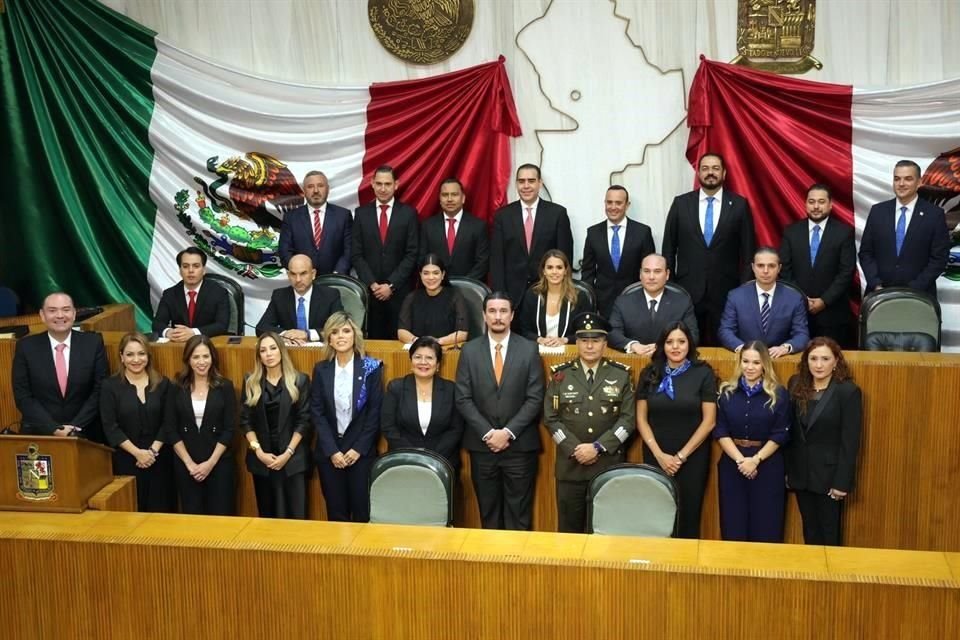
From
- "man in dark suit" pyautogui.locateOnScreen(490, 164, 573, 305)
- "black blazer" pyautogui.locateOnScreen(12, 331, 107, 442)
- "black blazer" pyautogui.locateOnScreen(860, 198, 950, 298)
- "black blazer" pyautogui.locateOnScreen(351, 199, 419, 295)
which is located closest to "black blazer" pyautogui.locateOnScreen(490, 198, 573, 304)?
"man in dark suit" pyautogui.locateOnScreen(490, 164, 573, 305)

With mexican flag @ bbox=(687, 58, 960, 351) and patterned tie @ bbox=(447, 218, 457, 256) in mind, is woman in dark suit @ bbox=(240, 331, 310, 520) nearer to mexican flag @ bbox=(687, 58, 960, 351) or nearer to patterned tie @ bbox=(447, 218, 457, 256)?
patterned tie @ bbox=(447, 218, 457, 256)

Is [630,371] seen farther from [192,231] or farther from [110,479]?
[192,231]

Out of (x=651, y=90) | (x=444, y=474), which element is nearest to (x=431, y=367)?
(x=444, y=474)

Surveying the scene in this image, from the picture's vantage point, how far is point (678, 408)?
528cm

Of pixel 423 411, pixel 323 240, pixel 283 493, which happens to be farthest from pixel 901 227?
pixel 283 493

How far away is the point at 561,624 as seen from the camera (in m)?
3.87

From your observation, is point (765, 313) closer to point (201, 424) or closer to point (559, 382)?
point (559, 382)

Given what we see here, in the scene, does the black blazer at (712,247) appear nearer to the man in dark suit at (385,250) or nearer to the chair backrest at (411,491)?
the man in dark suit at (385,250)

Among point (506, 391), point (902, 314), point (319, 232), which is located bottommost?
point (506, 391)

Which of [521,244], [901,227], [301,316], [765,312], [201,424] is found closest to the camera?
[201,424]

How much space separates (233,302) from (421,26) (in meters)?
2.05

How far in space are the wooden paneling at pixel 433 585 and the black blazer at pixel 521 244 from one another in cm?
262

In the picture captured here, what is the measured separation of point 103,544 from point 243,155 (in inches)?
149

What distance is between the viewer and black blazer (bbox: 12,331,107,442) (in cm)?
578
